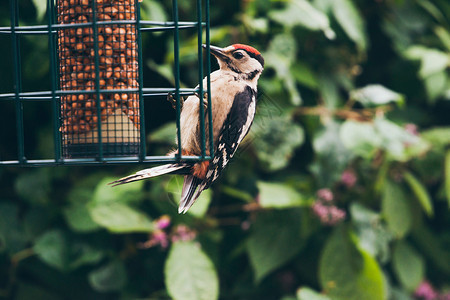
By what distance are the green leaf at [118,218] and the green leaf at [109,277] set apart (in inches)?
14.9

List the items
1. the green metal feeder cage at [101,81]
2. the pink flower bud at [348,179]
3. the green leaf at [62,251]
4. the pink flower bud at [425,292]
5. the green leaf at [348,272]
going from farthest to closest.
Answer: the pink flower bud at [425,292] < the pink flower bud at [348,179] < the green leaf at [62,251] < the green leaf at [348,272] < the green metal feeder cage at [101,81]

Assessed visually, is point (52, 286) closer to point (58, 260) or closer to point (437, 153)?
point (58, 260)

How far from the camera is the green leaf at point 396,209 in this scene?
13.0ft

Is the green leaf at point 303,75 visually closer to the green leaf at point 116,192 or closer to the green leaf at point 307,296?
the green leaf at point 116,192

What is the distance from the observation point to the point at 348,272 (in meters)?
3.75

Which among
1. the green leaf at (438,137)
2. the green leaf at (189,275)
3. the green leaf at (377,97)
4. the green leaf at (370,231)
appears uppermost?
the green leaf at (377,97)

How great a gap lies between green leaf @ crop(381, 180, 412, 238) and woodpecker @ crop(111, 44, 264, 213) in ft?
4.61

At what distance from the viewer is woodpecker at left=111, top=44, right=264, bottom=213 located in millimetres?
2865

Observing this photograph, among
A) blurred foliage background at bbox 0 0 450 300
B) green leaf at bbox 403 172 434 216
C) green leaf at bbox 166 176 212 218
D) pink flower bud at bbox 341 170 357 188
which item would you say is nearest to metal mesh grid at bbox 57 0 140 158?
green leaf at bbox 166 176 212 218

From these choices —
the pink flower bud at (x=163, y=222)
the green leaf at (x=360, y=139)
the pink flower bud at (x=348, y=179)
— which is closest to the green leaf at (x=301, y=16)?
the green leaf at (x=360, y=139)

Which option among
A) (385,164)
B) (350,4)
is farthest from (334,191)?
(350,4)

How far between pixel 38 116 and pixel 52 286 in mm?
1130

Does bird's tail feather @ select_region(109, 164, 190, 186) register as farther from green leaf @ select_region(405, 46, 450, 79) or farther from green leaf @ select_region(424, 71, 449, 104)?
green leaf @ select_region(424, 71, 449, 104)

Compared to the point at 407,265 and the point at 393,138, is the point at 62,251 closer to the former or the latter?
the point at 393,138
